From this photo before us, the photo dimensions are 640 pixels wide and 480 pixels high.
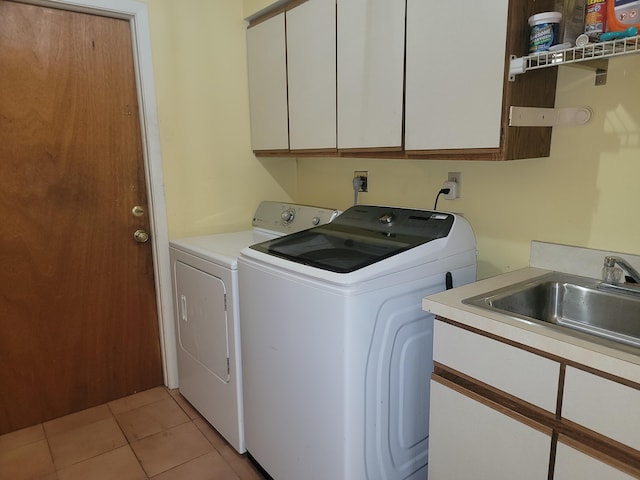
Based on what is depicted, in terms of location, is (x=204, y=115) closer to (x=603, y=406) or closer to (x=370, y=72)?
(x=370, y=72)

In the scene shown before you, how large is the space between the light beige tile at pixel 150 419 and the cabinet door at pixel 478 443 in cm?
140

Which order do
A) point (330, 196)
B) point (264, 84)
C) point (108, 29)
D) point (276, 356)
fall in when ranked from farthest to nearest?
point (330, 196) → point (264, 84) → point (108, 29) → point (276, 356)

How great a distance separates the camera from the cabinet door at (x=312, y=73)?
1.92 meters

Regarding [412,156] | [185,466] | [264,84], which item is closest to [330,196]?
[264,84]

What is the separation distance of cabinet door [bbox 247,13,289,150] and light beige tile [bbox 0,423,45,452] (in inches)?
73.0

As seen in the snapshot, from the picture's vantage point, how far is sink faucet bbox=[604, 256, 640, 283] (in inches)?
52.9

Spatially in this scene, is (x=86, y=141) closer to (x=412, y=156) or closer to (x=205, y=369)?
(x=205, y=369)

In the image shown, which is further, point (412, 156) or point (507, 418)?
point (412, 156)

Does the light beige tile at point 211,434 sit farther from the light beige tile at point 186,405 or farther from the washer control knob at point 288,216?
the washer control knob at point 288,216

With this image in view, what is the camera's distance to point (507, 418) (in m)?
1.14

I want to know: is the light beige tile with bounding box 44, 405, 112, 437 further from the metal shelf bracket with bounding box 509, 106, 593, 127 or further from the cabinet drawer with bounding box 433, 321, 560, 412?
the metal shelf bracket with bounding box 509, 106, 593, 127

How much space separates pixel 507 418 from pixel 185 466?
1.42 m

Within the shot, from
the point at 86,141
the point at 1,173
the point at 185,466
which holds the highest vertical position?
the point at 86,141

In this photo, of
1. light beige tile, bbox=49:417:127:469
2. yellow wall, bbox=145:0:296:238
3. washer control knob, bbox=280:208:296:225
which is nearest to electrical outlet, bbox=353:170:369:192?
washer control knob, bbox=280:208:296:225
